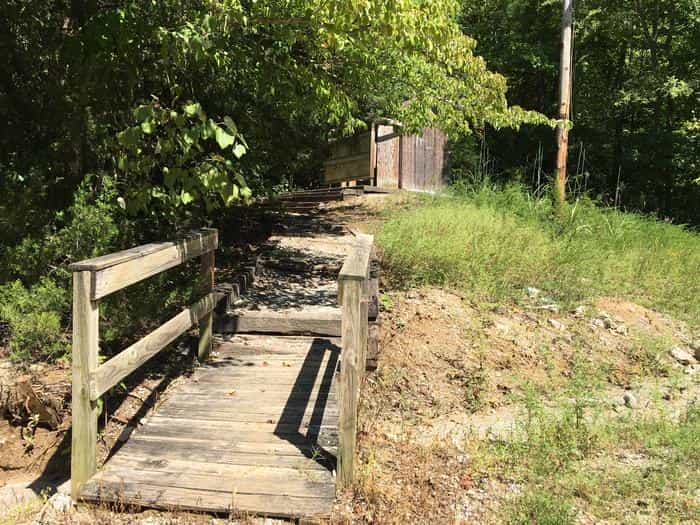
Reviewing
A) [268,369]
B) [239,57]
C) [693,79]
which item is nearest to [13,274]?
[268,369]

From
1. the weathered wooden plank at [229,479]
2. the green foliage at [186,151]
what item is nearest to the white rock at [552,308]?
the green foliage at [186,151]

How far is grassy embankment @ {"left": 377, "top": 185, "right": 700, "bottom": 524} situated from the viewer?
3.37m

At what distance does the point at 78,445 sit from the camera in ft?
11.4

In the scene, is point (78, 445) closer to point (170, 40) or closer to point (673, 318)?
point (170, 40)

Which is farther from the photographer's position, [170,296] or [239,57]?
[239,57]

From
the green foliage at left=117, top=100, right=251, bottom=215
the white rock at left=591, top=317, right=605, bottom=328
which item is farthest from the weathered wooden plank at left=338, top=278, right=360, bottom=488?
the white rock at left=591, top=317, right=605, bottom=328

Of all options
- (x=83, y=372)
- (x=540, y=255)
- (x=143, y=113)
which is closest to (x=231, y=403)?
(x=83, y=372)

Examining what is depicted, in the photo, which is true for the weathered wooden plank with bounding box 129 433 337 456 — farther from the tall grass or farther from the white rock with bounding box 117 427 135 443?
the tall grass

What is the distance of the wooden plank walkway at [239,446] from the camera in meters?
3.38

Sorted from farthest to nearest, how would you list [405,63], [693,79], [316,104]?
[693,79] < [316,104] < [405,63]

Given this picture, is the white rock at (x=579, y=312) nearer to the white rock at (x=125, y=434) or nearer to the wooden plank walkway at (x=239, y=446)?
the wooden plank walkway at (x=239, y=446)

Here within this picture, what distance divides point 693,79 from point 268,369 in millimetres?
15124

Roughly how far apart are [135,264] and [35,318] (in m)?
1.46

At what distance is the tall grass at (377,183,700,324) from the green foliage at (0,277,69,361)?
145 inches
